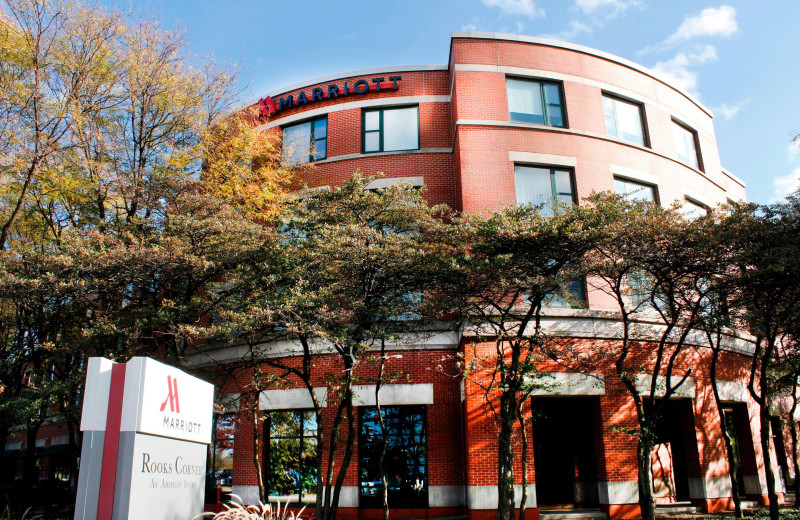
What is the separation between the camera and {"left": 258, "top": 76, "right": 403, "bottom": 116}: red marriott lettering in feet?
76.7

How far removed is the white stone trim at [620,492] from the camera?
673 inches

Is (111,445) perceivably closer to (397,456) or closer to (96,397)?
(96,397)

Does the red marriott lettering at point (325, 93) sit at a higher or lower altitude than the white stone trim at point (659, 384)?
higher

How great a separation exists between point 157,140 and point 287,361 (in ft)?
29.1

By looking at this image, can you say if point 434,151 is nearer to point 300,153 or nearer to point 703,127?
point 300,153

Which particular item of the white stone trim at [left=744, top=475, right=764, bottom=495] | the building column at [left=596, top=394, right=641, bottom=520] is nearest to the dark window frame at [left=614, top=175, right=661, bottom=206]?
the building column at [left=596, top=394, right=641, bottom=520]

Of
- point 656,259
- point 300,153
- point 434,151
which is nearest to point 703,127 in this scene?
point 434,151

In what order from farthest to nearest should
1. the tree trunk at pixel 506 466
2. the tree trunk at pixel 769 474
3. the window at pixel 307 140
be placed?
the window at pixel 307 140 → the tree trunk at pixel 769 474 → the tree trunk at pixel 506 466

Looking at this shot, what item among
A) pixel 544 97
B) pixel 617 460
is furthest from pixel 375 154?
pixel 617 460

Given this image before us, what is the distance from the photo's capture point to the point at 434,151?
21984 mm

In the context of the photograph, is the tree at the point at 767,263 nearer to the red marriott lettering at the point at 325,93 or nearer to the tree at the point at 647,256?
the tree at the point at 647,256

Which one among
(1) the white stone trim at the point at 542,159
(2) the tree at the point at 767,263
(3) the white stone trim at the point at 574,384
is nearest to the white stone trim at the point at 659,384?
(3) the white stone trim at the point at 574,384

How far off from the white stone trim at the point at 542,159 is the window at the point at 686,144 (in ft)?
20.9

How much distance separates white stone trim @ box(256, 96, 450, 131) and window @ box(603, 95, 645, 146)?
246 inches
